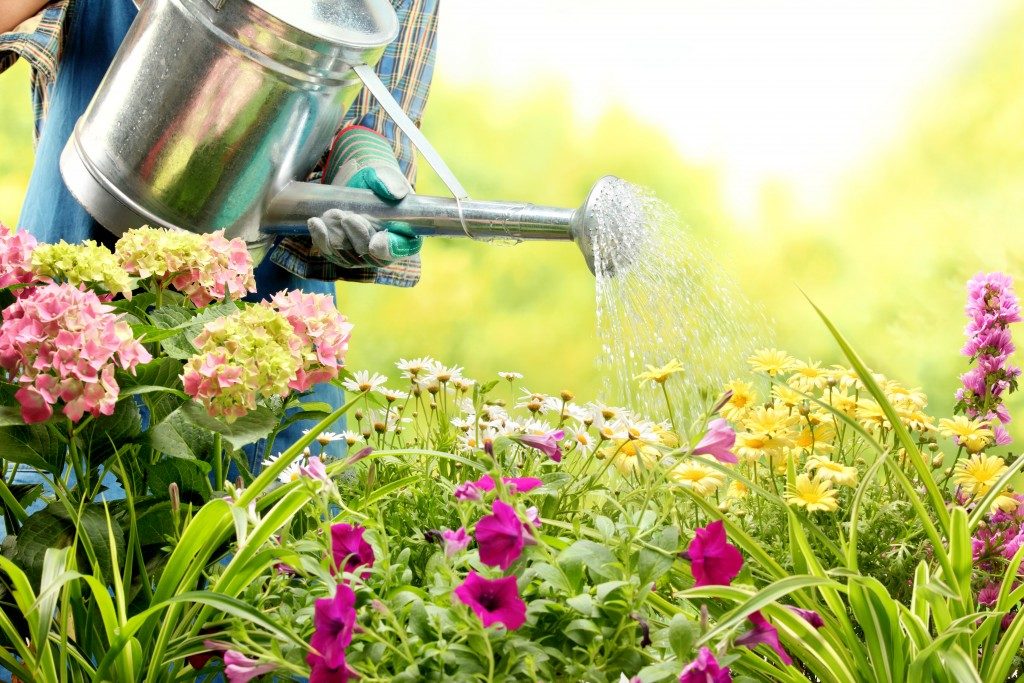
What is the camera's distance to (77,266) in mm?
616

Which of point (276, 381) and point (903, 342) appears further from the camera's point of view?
point (903, 342)

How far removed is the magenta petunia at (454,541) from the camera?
19.4 inches

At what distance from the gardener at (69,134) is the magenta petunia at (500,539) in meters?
0.48

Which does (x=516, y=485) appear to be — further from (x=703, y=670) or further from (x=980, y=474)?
(x=980, y=474)

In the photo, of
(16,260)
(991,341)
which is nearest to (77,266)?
(16,260)

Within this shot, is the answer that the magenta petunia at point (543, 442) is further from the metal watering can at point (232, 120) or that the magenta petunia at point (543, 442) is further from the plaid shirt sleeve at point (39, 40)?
the plaid shirt sleeve at point (39, 40)

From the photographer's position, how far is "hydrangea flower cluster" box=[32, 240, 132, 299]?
24.1 inches

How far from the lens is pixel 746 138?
2.10 meters

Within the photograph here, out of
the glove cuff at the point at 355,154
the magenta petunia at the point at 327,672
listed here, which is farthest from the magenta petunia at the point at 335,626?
the glove cuff at the point at 355,154

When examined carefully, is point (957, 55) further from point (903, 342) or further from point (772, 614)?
point (772, 614)

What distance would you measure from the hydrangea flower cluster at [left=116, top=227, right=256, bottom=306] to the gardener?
0.74ft

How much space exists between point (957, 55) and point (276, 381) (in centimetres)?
183

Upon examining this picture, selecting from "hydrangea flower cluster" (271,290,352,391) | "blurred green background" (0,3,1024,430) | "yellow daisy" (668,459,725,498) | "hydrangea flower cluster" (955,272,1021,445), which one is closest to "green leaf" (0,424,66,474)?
"hydrangea flower cluster" (271,290,352,391)

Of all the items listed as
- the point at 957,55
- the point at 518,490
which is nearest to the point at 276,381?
the point at 518,490
